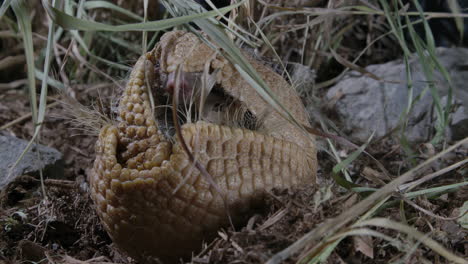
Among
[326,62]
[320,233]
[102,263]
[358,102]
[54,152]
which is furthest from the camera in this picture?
[326,62]

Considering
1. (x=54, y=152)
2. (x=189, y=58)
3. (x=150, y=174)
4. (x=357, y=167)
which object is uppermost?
(x=189, y=58)

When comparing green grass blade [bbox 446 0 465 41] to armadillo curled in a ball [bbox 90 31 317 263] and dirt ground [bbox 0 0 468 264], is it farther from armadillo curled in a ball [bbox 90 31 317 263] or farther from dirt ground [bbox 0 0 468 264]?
armadillo curled in a ball [bbox 90 31 317 263]

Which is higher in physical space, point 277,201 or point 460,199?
point 277,201

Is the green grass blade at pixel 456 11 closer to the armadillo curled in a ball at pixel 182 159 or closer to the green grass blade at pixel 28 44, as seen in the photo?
the armadillo curled in a ball at pixel 182 159

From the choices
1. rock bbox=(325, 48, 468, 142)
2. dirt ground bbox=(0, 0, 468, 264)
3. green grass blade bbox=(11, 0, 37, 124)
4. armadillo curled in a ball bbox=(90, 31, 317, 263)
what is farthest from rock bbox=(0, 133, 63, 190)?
rock bbox=(325, 48, 468, 142)

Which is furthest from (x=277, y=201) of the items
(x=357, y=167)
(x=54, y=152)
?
→ (x=54, y=152)

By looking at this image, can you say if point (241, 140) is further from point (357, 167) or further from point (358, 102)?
point (358, 102)

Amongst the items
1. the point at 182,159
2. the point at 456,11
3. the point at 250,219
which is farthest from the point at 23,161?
the point at 456,11
